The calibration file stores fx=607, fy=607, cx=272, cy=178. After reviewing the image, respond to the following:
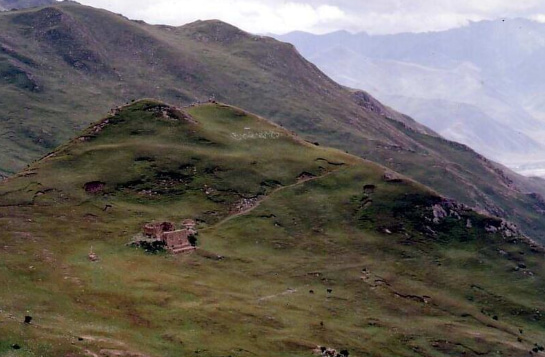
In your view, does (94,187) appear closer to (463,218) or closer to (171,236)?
(171,236)

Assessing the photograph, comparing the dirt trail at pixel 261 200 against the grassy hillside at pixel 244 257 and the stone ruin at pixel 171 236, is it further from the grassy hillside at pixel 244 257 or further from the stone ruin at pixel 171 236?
the stone ruin at pixel 171 236

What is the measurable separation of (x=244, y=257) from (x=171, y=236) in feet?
45.2

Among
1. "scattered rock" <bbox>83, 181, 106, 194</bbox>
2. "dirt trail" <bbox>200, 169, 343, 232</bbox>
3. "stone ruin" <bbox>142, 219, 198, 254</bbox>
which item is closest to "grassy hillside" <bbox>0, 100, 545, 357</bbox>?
"dirt trail" <bbox>200, 169, 343, 232</bbox>

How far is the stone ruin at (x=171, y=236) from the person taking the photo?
104500 millimetres

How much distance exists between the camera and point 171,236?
105 m

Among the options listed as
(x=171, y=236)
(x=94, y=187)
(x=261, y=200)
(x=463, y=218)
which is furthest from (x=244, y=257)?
(x=463, y=218)

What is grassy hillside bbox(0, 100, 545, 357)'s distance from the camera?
73.9m

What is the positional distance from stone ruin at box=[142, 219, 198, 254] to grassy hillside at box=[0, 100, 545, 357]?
8.57 feet

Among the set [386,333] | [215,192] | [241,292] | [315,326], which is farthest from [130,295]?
[215,192]

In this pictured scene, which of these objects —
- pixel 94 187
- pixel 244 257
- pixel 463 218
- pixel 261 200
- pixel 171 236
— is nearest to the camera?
pixel 171 236

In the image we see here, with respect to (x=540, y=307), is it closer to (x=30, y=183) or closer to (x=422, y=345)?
(x=422, y=345)

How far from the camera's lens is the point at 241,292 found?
95062mm

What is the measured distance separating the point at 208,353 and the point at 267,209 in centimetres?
6071

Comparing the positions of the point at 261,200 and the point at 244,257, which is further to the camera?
the point at 261,200
